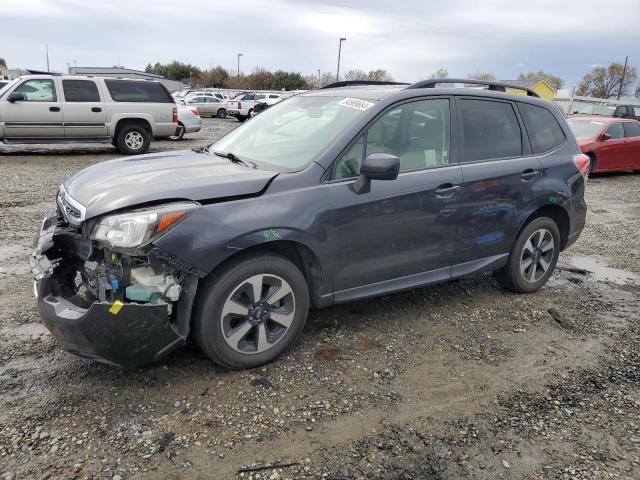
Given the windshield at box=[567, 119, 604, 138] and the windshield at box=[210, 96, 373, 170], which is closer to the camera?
the windshield at box=[210, 96, 373, 170]

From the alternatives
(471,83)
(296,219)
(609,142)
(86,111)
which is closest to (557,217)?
(471,83)

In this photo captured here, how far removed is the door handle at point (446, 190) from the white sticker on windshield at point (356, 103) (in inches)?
32.0

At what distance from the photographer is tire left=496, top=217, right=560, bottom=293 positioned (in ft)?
15.5

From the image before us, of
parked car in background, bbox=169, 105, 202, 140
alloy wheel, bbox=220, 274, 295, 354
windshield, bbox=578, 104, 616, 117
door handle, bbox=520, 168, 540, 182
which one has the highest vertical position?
windshield, bbox=578, 104, 616, 117

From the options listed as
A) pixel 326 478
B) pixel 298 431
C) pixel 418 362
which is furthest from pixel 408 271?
pixel 326 478

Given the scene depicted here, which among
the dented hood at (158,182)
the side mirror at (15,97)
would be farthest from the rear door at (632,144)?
the side mirror at (15,97)

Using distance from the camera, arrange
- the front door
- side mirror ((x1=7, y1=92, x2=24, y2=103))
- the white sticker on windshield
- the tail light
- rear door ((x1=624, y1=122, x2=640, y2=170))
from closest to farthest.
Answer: the front door
the white sticker on windshield
the tail light
side mirror ((x1=7, y1=92, x2=24, y2=103))
rear door ((x1=624, y1=122, x2=640, y2=170))

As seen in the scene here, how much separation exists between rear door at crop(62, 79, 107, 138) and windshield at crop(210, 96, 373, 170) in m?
9.53

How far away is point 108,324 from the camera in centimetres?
280

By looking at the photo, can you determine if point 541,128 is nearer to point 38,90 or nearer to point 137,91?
point 137,91

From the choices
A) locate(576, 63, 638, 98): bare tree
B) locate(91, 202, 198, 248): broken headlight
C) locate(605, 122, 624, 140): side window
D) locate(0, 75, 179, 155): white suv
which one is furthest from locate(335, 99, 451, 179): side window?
locate(576, 63, 638, 98): bare tree

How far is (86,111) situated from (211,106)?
831 inches

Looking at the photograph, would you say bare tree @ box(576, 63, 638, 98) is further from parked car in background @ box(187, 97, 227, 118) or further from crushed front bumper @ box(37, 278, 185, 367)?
crushed front bumper @ box(37, 278, 185, 367)

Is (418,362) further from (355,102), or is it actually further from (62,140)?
(62,140)
